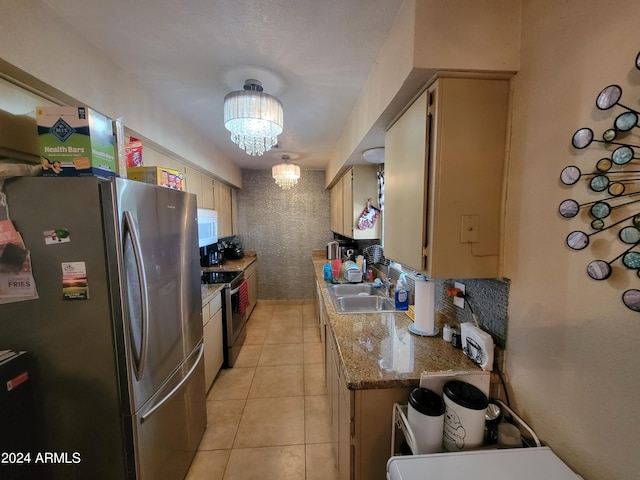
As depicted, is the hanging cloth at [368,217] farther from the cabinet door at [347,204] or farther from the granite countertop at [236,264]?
the granite countertop at [236,264]

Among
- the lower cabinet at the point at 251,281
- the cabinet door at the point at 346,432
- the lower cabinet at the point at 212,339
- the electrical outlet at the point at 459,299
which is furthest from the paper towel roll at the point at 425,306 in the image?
the lower cabinet at the point at 251,281

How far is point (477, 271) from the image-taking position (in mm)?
1062

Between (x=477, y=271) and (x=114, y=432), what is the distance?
5.69ft

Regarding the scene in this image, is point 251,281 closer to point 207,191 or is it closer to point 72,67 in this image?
point 207,191

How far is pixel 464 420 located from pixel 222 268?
3.13 m

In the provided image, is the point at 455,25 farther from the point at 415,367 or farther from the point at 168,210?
the point at 168,210

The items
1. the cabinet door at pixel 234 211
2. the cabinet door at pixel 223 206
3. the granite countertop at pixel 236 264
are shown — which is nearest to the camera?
the granite countertop at pixel 236 264

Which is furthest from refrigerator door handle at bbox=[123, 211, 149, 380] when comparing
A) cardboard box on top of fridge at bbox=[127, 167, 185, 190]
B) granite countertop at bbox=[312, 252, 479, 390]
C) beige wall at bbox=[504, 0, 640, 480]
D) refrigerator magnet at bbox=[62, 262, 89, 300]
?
beige wall at bbox=[504, 0, 640, 480]

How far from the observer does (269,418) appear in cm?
199

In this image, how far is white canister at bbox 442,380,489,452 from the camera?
871mm

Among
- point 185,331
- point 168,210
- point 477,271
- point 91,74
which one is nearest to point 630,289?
point 477,271

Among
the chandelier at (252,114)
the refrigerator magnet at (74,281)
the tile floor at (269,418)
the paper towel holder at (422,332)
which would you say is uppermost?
the chandelier at (252,114)

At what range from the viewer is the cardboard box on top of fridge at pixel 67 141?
0.97 m

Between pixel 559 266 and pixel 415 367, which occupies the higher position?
pixel 559 266
